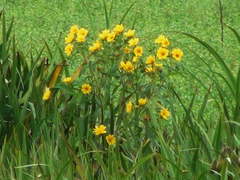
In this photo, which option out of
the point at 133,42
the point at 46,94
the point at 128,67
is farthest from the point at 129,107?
the point at 46,94

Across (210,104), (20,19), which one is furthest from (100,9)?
(210,104)

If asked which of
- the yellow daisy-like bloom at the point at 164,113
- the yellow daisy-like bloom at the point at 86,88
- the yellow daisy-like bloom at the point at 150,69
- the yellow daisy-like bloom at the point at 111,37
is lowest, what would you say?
the yellow daisy-like bloom at the point at 164,113

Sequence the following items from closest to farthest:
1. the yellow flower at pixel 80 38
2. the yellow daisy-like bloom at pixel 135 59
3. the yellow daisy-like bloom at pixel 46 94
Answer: the yellow daisy-like bloom at pixel 135 59 < the yellow flower at pixel 80 38 < the yellow daisy-like bloom at pixel 46 94

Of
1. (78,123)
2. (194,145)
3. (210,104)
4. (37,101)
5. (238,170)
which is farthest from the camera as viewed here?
(210,104)

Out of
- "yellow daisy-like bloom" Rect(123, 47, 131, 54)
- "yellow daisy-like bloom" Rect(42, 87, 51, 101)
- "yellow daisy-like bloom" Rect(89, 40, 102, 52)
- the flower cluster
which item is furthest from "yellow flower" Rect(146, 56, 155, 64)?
"yellow daisy-like bloom" Rect(42, 87, 51, 101)

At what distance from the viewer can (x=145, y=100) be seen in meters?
3.55

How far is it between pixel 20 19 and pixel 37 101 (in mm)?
4447

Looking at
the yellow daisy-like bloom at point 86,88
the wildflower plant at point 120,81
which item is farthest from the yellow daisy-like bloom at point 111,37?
the yellow daisy-like bloom at point 86,88

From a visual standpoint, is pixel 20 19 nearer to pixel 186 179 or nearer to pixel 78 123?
pixel 78 123

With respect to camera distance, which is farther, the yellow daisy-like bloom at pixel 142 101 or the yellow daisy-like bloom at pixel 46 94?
the yellow daisy-like bloom at pixel 46 94

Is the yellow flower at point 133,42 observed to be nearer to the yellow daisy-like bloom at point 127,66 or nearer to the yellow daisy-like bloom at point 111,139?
the yellow daisy-like bloom at point 127,66

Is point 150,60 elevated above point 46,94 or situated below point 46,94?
above

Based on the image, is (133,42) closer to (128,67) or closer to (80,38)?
(128,67)

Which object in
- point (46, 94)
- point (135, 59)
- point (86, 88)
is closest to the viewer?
point (135, 59)
